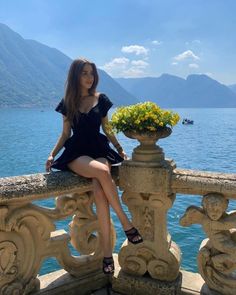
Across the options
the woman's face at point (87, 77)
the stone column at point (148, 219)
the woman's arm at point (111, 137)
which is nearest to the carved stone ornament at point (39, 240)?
the stone column at point (148, 219)

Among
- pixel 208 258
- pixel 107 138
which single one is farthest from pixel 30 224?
pixel 208 258

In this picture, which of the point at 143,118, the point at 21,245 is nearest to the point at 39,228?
the point at 21,245

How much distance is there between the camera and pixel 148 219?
4270 mm

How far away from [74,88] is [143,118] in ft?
3.22

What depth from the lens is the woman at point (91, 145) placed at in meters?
3.98

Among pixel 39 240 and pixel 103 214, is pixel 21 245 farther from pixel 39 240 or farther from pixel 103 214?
pixel 103 214

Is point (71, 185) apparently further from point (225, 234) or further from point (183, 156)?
point (183, 156)

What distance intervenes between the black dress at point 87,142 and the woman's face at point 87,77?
0.25 metres

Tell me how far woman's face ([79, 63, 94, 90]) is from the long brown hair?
0.03m

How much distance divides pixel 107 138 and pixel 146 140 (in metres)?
0.63

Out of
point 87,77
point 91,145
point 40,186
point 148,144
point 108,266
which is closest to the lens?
point 40,186

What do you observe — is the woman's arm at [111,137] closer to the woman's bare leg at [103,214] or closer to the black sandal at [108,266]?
the woman's bare leg at [103,214]

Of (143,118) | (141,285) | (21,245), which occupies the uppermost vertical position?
(143,118)

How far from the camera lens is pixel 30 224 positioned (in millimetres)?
3855
